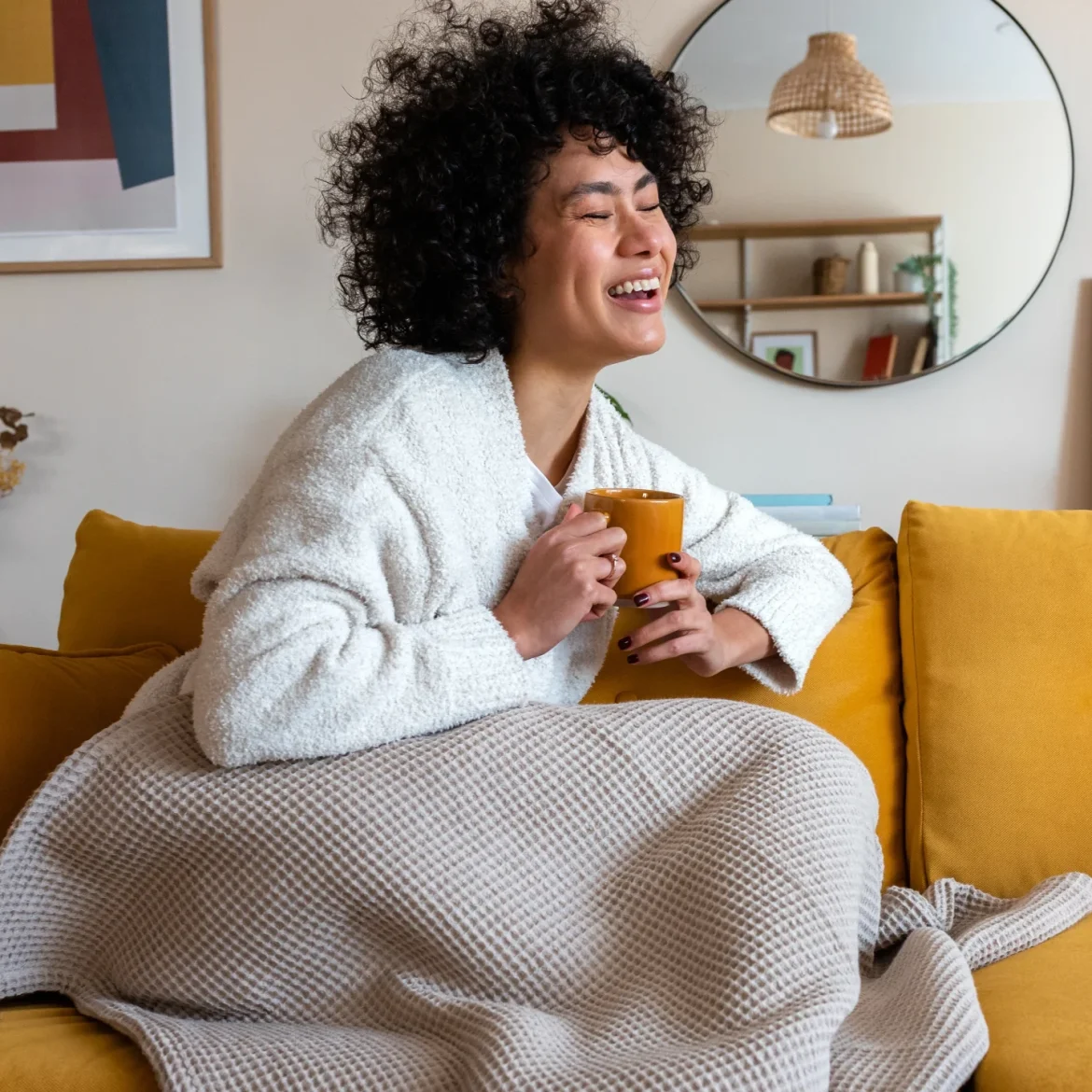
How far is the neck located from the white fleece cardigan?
0.04 metres

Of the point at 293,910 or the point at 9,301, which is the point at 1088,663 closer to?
the point at 293,910

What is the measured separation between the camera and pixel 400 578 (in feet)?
4.25

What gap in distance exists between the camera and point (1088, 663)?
1505 mm

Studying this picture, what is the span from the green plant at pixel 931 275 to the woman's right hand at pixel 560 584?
1166 millimetres

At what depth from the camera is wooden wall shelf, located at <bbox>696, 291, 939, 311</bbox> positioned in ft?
7.31

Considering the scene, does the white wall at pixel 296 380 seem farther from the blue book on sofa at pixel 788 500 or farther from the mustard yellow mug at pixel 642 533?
the mustard yellow mug at pixel 642 533

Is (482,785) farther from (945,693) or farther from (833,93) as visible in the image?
(833,93)

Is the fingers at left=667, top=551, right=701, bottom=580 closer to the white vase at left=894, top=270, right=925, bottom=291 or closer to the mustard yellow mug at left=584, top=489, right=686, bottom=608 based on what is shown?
the mustard yellow mug at left=584, top=489, right=686, bottom=608

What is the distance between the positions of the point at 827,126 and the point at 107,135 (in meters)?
1.42

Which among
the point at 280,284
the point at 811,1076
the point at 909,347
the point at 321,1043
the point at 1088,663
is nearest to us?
the point at 811,1076

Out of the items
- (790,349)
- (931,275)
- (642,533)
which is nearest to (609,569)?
(642,533)

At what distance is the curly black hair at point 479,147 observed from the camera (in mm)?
1457

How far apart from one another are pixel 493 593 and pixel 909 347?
46.9 inches

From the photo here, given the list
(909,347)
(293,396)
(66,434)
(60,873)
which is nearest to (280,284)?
(293,396)
